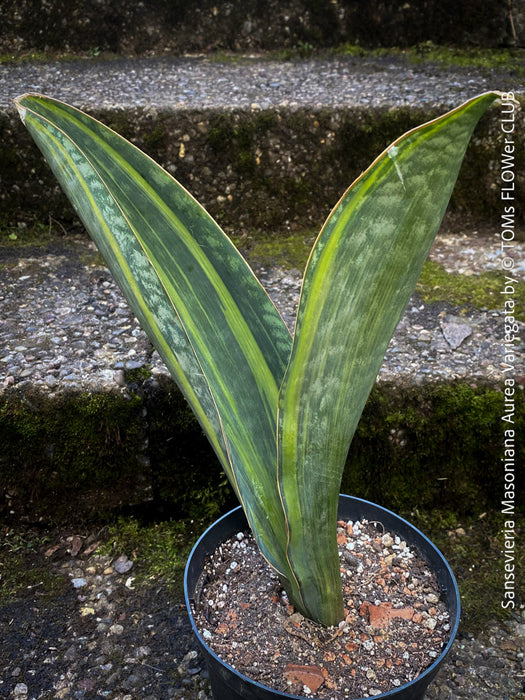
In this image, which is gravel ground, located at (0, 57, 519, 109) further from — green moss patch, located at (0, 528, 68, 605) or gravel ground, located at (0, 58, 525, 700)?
green moss patch, located at (0, 528, 68, 605)

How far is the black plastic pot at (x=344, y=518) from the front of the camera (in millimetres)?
676

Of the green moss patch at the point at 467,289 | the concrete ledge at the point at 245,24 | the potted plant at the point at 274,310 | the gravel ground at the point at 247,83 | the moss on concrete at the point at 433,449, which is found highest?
the concrete ledge at the point at 245,24

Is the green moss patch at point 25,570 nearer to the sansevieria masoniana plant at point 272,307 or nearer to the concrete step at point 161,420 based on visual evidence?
the concrete step at point 161,420

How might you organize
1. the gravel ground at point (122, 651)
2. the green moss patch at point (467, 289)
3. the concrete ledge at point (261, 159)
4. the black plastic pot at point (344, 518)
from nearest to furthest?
the black plastic pot at point (344, 518), the gravel ground at point (122, 651), the green moss patch at point (467, 289), the concrete ledge at point (261, 159)

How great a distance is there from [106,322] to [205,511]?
0.42 m

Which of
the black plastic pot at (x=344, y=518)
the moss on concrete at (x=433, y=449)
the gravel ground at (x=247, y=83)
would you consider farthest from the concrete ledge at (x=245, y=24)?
the black plastic pot at (x=344, y=518)

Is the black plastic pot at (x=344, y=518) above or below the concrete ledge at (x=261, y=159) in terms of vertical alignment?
below

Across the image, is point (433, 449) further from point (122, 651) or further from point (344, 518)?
point (122, 651)

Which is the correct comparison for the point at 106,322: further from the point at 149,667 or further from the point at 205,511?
the point at 149,667

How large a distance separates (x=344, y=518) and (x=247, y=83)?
4.09ft

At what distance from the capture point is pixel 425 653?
2.40 ft

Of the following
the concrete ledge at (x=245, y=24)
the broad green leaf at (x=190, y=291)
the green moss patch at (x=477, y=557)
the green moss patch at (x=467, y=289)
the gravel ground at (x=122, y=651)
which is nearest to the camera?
the broad green leaf at (x=190, y=291)

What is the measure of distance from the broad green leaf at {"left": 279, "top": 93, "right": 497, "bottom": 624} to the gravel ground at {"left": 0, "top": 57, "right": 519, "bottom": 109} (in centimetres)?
113

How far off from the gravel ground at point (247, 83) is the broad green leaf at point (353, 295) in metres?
1.13
